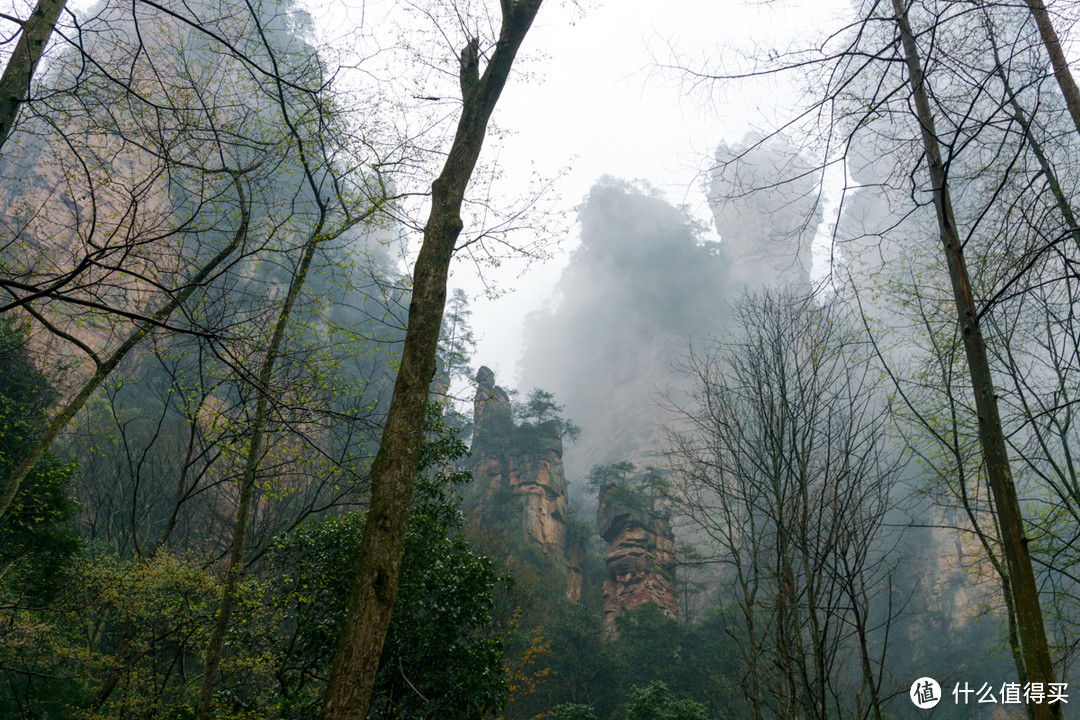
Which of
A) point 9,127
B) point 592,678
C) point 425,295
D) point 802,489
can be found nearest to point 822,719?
point 802,489

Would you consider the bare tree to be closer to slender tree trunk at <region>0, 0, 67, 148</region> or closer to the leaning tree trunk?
the leaning tree trunk

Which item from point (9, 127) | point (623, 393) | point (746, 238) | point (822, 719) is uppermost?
point (746, 238)

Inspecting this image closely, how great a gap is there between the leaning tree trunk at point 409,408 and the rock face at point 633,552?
25777 millimetres

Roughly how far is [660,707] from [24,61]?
16.6 meters

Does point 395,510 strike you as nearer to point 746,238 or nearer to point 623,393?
Answer: point 623,393

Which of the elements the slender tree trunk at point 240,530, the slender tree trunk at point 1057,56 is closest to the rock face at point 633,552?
the slender tree trunk at point 240,530

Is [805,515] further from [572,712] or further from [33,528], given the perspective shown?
[572,712]

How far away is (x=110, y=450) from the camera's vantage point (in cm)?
1728

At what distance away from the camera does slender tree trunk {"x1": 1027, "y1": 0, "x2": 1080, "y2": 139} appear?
8.85 feet

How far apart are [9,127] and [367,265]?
370 centimetres

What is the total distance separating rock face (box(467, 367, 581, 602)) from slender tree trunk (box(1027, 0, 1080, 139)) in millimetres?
26160

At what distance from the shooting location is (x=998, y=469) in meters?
2.09

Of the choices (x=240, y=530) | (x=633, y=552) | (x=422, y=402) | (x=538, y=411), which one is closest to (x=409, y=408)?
(x=422, y=402)

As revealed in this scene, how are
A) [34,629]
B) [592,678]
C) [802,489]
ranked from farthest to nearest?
[592,678] < [34,629] < [802,489]
